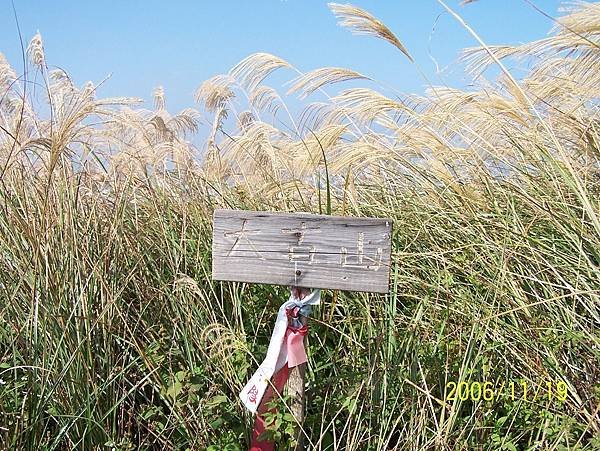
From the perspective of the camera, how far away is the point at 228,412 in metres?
2.51

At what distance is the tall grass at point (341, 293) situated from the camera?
2373 mm

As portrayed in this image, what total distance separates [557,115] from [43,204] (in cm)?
210

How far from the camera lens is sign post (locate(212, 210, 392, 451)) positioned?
228cm

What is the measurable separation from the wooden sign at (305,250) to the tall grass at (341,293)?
188 millimetres

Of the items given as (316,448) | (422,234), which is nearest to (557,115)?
(422,234)

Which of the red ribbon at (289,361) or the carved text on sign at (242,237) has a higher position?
the carved text on sign at (242,237)

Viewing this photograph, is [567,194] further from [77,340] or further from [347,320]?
[77,340]
